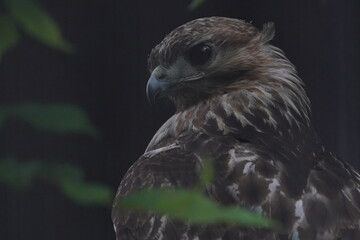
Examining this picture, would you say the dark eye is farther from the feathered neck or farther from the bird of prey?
the feathered neck

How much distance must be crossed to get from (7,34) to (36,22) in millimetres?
23

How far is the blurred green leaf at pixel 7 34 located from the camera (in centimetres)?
66

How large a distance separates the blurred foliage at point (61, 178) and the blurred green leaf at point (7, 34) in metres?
0.08

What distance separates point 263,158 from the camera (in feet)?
8.30

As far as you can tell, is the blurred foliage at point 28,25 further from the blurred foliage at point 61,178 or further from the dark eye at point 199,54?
the dark eye at point 199,54

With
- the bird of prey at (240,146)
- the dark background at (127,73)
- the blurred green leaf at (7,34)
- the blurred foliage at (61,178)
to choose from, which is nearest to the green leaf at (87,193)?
the blurred foliage at (61,178)

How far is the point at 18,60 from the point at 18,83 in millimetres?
116

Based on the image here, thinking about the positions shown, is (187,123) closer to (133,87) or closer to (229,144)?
(229,144)

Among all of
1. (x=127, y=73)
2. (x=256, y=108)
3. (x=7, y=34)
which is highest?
(x=7, y=34)

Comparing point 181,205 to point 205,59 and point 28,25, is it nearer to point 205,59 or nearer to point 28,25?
point 28,25

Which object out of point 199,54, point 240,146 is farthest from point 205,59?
point 240,146

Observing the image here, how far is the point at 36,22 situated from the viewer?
2.19 ft

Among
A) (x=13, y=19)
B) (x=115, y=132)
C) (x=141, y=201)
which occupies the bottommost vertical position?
(x=115, y=132)

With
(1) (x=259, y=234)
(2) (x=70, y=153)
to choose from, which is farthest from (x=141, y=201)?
(2) (x=70, y=153)
